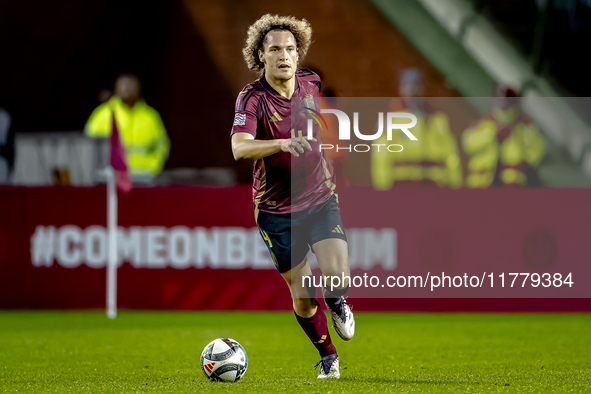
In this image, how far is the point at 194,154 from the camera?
45.0ft

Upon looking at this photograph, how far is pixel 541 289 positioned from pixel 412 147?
2089 millimetres

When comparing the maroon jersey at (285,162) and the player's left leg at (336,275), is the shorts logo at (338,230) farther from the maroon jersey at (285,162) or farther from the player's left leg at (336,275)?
the maroon jersey at (285,162)

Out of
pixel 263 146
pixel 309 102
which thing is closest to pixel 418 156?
pixel 309 102

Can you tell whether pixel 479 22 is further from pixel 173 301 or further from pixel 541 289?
pixel 173 301

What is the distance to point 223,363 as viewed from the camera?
16.5ft

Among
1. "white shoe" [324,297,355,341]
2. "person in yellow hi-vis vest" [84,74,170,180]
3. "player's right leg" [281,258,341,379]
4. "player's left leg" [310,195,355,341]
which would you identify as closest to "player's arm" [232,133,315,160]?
"player's left leg" [310,195,355,341]

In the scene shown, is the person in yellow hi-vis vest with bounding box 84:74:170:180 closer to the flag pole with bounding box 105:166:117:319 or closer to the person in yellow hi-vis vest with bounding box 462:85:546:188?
the flag pole with bounding box 105:166:117:319

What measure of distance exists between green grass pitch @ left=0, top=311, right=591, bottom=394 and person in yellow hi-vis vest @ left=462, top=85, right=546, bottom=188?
1.52m

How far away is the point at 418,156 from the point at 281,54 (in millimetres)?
4545

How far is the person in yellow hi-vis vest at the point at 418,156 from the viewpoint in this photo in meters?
9.27

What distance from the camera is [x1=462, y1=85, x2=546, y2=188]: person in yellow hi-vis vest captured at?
9250mm

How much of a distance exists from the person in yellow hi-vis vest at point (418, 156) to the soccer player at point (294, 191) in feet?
13.2

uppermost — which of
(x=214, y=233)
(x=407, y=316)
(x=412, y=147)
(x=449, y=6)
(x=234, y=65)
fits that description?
(x=449, y=6)

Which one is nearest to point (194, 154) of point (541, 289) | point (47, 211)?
point (47, 211)
